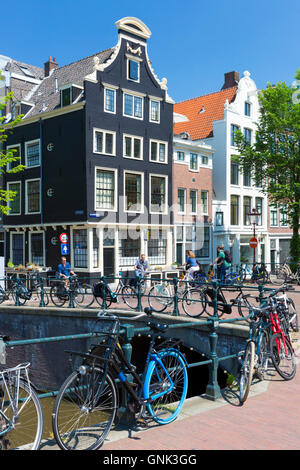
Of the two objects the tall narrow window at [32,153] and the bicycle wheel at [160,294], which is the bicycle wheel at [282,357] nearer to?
the bicycle wheel at [160,294]

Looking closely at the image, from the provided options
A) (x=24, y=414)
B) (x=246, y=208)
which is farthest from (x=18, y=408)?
(x=246, y=208)

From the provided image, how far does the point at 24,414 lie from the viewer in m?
3.88

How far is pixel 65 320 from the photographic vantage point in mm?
14875

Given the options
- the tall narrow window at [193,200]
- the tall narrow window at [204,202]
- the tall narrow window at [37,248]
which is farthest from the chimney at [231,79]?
the tall narrow window at [37,248]

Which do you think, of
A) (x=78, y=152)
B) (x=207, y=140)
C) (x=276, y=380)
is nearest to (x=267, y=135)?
(x=207, y=140)

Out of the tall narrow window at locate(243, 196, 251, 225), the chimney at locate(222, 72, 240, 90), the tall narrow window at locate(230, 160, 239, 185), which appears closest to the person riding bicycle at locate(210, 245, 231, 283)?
the tall narrow window at locate(230, 160, 239, 185)

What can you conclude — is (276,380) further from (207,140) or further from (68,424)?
(207,140)

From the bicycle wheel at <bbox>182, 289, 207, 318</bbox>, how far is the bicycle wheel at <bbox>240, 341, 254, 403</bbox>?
230 inches

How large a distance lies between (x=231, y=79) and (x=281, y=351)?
109 feet

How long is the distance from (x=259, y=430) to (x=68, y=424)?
6.61 feet

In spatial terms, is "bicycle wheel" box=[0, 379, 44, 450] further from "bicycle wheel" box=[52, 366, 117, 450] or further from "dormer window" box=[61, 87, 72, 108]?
"dormer window" box=[61, 87, 72, 108]

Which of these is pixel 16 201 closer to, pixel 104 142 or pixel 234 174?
pixel 104 142

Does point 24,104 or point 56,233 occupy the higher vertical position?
point 24,104

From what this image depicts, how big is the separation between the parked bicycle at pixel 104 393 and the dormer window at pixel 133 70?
21668 millimetres
